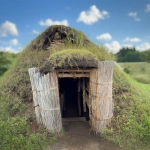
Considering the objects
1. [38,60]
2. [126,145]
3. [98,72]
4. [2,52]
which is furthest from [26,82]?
[2,52]

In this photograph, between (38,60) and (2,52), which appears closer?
(38,60)

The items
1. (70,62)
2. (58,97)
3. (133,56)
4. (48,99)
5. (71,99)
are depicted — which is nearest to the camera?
(70,62)

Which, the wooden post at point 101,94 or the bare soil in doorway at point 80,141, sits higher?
the wooden post at point 101,94

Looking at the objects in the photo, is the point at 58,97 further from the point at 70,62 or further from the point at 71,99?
the point at 71,99

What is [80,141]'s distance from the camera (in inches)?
201

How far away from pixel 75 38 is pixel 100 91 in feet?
8.19

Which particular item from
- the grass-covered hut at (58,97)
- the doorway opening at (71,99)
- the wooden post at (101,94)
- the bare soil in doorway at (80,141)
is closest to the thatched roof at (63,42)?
the grass-covered hut at (58,97)

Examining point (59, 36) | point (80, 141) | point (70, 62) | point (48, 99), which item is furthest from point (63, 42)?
point (80, 141)

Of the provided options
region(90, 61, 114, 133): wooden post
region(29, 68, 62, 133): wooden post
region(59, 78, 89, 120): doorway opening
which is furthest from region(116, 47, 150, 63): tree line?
region(29, 68, 62, 133): wooden post

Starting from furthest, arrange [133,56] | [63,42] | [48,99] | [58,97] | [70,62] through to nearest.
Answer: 1. [133,56]
2. [63,42]
3. [58,97]
4. [48,99]
5. [70,62]

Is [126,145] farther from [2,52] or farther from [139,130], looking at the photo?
[2,52]

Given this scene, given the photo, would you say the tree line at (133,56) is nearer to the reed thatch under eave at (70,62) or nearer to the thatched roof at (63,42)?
the thatched roof at (63,42)

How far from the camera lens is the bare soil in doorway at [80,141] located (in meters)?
4.82

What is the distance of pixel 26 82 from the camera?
654 cm
